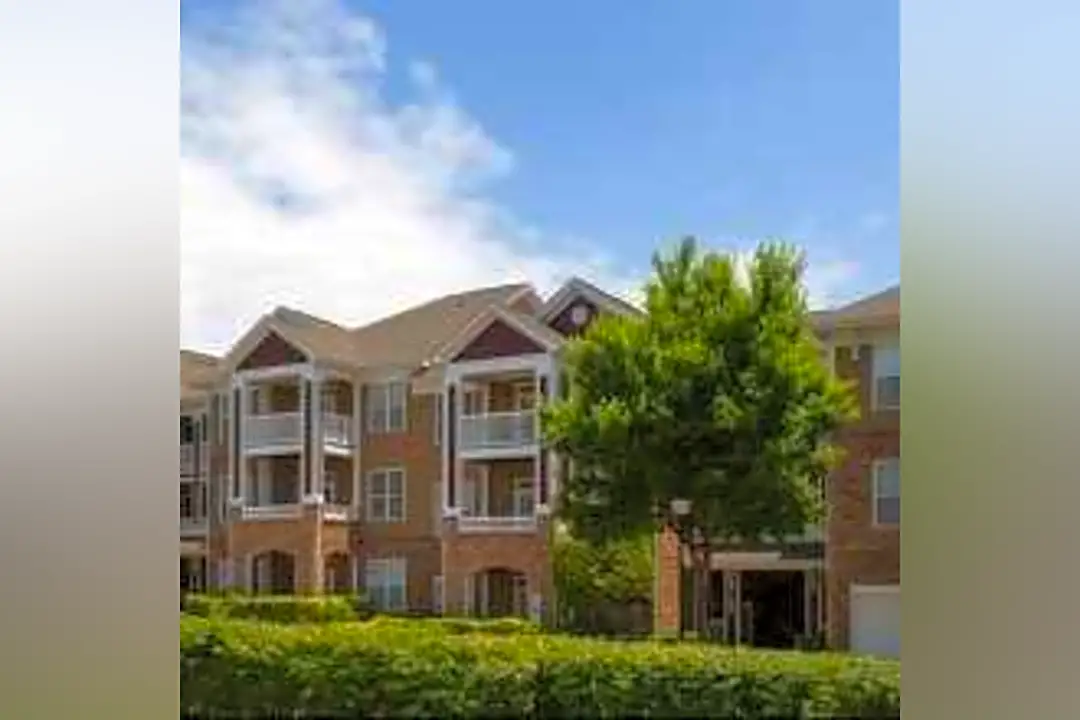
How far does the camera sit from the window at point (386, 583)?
13.9 ft

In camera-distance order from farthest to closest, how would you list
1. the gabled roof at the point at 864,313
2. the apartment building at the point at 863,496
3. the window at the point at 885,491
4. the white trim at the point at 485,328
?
1. the white trim at the point at 485,328
2. the apartment building at the point at 863,496
3. the window at the point at 885,491
4. the gabled roof at the point at 864,313

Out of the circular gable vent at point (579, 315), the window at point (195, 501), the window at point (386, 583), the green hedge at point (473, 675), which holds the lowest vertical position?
the green hedge at point (473, 675)

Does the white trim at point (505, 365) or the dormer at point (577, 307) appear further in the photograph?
the white trim at point (505, 365)

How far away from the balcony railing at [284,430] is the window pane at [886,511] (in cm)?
158

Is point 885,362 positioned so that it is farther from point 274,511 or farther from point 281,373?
point 274,511

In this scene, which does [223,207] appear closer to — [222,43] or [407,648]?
[222,43]

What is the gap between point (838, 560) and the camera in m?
3.91

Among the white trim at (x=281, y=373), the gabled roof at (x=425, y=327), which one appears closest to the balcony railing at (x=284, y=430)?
the white trim at (x=281, y=373)

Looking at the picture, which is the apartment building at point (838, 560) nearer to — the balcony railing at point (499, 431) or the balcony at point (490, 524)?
the balcony at point (490, 524)

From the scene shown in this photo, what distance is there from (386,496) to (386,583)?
0.26 metres

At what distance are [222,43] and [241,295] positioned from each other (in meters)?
0.69

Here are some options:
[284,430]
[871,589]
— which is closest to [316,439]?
[284,430]
